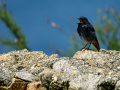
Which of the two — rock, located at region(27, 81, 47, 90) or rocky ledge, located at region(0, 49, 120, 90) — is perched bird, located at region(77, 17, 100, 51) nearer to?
rocky ledge, located at region(0, 49, 120, 90)

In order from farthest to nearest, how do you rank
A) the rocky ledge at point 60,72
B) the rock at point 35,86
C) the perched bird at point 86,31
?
the perched bird at point 86,31 → the rock at point 35,86 → the rocky ledge at point 60,72

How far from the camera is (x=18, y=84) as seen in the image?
2.79 metres

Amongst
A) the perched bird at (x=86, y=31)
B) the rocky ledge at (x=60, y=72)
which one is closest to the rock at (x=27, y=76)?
the rocky ledge at (x=60, y=72)

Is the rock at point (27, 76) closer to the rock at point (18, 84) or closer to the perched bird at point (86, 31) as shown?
the rock at point (18, 84)

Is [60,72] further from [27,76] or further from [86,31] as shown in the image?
[86,31]

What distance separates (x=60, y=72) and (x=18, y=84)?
0.63 metres

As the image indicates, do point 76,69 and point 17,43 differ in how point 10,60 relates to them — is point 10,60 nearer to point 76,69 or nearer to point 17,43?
point 76,69

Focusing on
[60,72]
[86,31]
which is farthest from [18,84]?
[86,31]

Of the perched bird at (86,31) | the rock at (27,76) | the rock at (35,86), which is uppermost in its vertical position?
the perched bird at (86,31)

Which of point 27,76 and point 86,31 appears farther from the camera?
point 86,31

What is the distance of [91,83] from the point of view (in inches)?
98.5

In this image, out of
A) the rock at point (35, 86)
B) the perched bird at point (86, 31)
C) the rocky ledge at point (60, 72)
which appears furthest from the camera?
the perched bird at point (86, 31)

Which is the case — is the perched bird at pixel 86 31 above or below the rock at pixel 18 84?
above

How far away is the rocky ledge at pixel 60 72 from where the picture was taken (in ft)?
8.32
